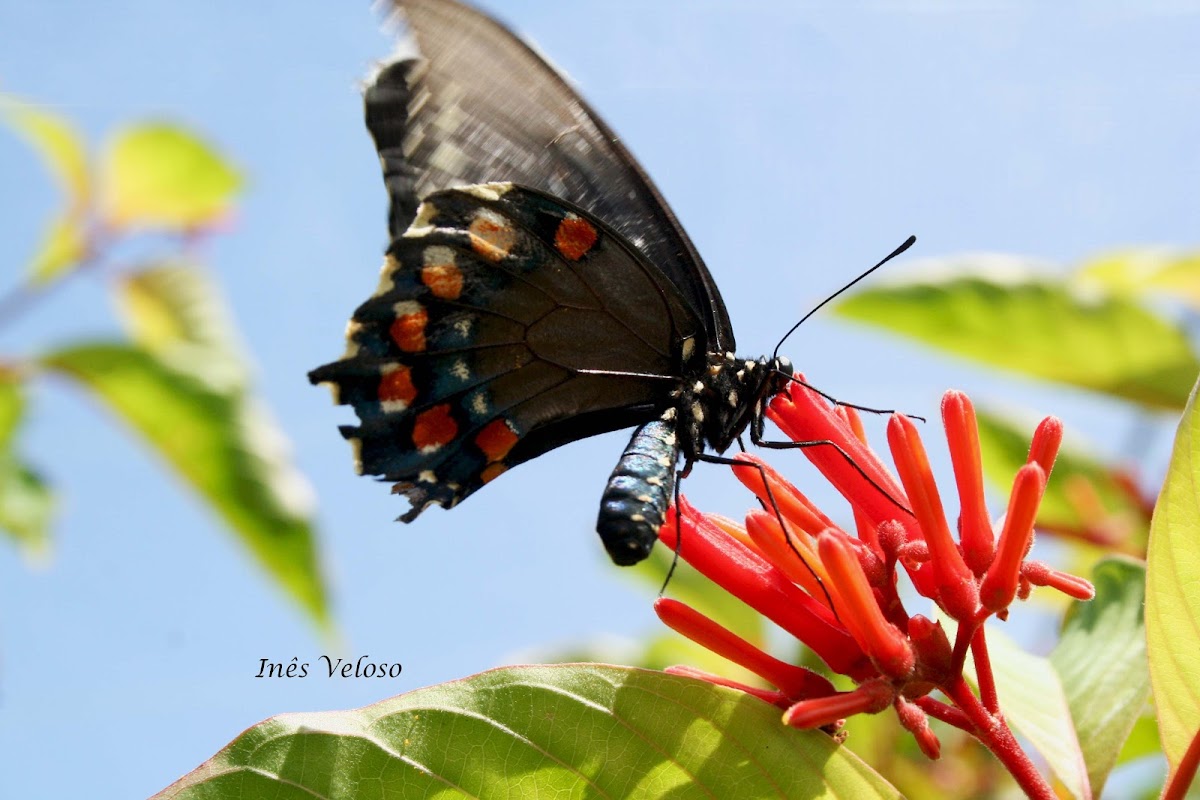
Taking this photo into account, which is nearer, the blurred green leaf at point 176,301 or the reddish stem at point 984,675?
the reddish stem at point 984,675

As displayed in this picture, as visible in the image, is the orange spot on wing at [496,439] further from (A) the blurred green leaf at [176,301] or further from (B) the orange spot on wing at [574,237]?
(A) the blurred green leaf at [176,301]

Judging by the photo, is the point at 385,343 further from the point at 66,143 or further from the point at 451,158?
the point at 66,143

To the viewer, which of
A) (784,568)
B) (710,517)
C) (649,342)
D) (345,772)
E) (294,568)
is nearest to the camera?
(345,772)

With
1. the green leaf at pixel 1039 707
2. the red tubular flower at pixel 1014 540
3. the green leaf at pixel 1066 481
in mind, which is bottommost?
the green leaf at pixel 1066 481

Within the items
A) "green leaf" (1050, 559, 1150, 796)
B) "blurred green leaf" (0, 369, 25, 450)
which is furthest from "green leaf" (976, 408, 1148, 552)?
"blurred green leaf" (0, 369, 25, 450)

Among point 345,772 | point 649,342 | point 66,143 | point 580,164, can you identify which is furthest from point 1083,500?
point 66,143

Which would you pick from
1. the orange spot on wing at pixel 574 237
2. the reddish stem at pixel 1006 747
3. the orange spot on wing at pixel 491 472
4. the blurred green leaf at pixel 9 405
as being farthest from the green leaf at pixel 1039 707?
the blurred green leaf at pixel 9 405
